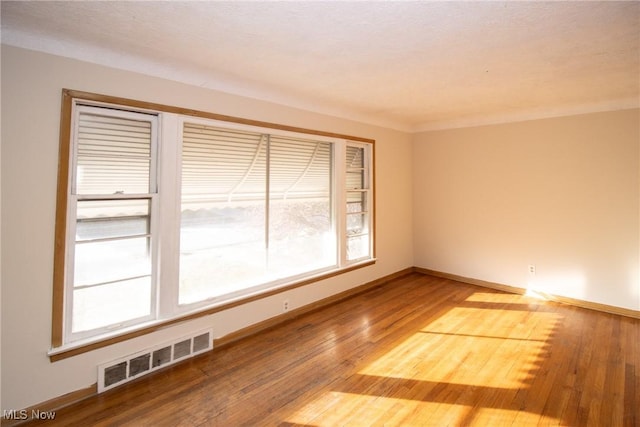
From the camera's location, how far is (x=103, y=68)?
2277mm

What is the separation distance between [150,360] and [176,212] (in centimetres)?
121

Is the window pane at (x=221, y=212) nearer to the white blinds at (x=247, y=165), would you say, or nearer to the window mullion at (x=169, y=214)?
the white blinds at (x=247, y=165)

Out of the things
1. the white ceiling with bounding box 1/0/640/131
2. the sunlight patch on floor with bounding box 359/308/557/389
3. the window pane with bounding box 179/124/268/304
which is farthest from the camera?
the window pane with bounding box 179/124/268/304

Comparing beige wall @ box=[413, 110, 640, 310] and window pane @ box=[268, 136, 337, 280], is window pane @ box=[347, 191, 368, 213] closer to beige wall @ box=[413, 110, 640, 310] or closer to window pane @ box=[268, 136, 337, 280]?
window pane @ box=[268, 136, 337, 280]

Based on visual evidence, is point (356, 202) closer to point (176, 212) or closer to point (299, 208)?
point (299, 208)

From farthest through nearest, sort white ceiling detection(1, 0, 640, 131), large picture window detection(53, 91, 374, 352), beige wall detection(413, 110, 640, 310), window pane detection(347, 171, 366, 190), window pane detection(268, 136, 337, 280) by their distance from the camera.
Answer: window pane detection(347, 171, 366, 190) → beige wall detection(413, 110, 640, 310) → window pane detection(268, 136, 337, 280) → large picture window detection(53, 91, 374, 352) → white ceiling detection(1, 0, 640, 131)

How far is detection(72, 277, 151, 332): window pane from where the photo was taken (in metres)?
2.28

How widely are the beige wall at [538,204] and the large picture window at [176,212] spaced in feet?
6.65

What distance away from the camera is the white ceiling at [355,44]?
1786 mm

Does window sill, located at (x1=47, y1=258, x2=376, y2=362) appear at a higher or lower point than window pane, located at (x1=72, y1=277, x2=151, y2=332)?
lower

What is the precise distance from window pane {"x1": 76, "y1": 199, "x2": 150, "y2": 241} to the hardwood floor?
1169 mm

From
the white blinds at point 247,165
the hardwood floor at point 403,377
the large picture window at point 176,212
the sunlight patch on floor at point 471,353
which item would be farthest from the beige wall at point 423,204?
the sunlight patch on floor at point 471,353

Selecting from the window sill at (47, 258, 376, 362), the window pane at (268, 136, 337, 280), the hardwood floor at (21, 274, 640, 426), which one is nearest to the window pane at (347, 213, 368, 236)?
the window pane at (268, 136, 337, 280)

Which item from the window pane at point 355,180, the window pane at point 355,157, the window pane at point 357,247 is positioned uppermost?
the window pane at point 355,157
